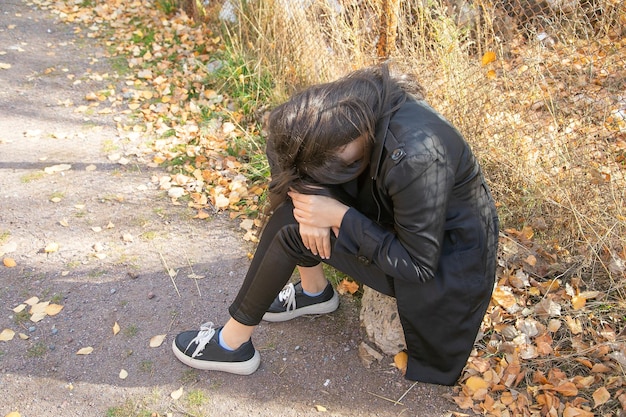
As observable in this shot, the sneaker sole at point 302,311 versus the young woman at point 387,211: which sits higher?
the young woman at point 387,211

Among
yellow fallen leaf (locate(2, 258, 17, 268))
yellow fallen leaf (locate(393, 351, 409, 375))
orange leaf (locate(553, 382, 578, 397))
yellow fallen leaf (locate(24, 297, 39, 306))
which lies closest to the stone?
yellow fallen leaf (locate(393, 351, 409, 375))

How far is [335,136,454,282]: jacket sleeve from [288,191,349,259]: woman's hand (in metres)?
0.04

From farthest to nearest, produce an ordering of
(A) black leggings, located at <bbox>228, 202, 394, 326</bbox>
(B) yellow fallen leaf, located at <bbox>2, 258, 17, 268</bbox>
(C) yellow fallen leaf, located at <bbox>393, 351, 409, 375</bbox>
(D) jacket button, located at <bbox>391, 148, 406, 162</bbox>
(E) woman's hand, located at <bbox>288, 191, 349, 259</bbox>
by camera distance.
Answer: (B) yellow fallen leaf, located at <bbox>2, 258, 17, 268</bbox> → (C) yellow fallen leaf, located at <bbox>393, 351, 409, 375</bbox> → (A) black leggings, located at <bbox>228, 202, 394, 326</bbox> → (E) woman's hand, located at <bbox>288, 191, 349, 259</bbox> → (D) jacket button, located at <bbox>391, 148, 406, 162</bbox>

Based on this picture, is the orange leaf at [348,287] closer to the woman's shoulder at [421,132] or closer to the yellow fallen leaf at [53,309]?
the woman's shoulder at [421,132]

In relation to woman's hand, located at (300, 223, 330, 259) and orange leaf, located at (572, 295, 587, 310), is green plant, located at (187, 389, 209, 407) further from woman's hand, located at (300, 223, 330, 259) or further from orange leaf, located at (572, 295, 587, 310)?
orange leaf, located at (572, 295, 587, 310)

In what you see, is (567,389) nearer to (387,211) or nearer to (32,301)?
(387,211)

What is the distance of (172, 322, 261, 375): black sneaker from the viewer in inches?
91.4

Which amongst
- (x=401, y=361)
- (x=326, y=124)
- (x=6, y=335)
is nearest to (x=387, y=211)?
(x=326, y=124)

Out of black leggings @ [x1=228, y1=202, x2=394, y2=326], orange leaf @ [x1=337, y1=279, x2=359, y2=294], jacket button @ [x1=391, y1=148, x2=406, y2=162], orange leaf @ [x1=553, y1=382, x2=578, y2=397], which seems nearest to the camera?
jacket button @ [x1=391, y1=148, x2=406, y2=162]

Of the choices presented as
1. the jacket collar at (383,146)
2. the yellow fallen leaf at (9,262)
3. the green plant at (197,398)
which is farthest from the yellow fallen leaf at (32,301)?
the jacket collar at (383,146)

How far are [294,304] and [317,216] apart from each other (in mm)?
817

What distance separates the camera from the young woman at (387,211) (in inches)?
68.5

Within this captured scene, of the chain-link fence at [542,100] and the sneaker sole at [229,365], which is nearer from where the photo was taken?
the sneaker sole at [229,365]

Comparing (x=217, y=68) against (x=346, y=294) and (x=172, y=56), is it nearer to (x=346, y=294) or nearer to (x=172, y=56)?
(x=172, y=56)
